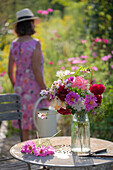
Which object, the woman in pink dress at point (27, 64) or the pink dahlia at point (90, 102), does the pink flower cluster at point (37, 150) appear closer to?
the pink dahlia at point (90, 102)

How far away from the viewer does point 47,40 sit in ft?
20.7

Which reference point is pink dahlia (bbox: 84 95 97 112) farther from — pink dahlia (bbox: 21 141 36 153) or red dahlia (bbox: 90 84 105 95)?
pink dahlia (bbox: 21 141 36 153)

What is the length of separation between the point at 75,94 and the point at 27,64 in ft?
5.23

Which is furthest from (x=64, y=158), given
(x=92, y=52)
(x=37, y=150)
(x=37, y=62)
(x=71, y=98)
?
(x=92, y=52)

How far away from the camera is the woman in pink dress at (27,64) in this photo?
3.29 meters

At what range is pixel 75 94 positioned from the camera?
5.99 feet

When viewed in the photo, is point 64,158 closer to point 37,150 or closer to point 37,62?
point 37,150

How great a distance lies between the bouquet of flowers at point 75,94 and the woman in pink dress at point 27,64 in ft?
4.46

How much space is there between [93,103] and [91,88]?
0.11 m

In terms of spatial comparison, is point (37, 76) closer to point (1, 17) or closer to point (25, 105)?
point (25, 105)

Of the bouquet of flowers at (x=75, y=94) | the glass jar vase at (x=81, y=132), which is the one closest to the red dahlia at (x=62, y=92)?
the bouquet of flowers at (x=75, y=94)

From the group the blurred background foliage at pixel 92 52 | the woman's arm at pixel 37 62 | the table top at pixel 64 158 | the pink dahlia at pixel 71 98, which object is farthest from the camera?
the blurred background foliage at pixel 92 52

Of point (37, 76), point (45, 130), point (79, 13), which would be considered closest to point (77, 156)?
point (45, 130)

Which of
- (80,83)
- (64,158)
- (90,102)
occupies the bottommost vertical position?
(64,158)
